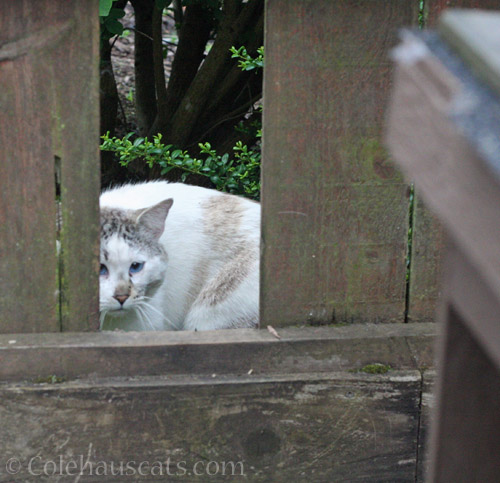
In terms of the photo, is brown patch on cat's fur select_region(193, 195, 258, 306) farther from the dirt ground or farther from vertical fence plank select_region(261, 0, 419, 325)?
the dirt ground

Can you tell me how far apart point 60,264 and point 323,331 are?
2.62 ft

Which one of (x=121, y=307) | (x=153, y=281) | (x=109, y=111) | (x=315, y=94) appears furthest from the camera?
(x=109, y=111)

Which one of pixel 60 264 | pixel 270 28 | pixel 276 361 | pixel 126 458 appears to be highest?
pixel 270 28

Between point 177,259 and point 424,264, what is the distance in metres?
1.23

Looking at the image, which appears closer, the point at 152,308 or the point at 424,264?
the point at 424,264

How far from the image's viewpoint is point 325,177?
2.29 m

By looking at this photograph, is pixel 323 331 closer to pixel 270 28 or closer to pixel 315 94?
pixel 315 94

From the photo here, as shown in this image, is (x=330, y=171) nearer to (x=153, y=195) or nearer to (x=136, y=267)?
(x=136, y=267)

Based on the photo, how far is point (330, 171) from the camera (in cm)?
229

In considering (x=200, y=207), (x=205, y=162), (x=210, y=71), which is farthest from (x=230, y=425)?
(x=210, y=71)

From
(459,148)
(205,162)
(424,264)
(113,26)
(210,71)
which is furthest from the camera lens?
(210,71)

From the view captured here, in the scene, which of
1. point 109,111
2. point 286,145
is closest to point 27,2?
point 286,145

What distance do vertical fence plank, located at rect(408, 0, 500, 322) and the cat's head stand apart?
975 mm

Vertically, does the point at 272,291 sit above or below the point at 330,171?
below
